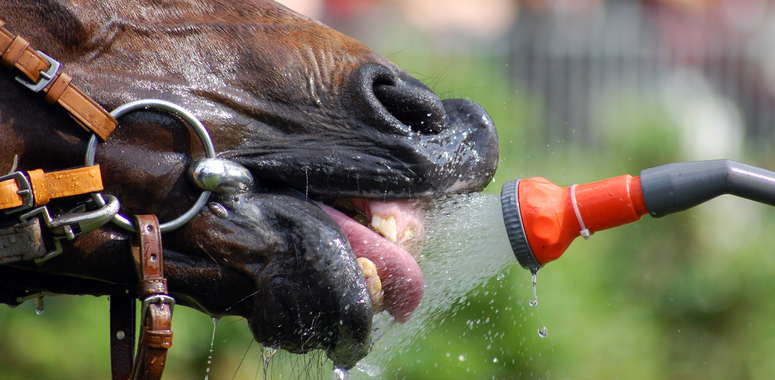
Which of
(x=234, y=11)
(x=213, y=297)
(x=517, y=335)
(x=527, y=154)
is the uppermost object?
(x=234, y=11)

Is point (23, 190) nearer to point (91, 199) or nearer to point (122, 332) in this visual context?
point (91, 199)

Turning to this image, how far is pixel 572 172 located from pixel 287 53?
321 centimetres

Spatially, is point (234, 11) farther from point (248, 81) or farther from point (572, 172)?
point (572, 172)

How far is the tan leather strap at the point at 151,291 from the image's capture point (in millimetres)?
1487

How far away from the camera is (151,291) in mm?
1497

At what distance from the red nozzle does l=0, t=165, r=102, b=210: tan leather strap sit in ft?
2.89

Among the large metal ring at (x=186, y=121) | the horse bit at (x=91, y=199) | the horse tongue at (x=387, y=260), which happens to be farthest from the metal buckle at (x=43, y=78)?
the horse tongue at (x=387, y=260)

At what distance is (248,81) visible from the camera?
5.26 ft

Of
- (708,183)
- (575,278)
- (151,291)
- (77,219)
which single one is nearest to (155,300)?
(151,291)

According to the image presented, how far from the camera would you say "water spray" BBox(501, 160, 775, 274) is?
146 centimetres

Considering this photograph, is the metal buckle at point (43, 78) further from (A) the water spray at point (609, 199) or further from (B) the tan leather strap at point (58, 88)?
(A) the water spray at point (609, 199)

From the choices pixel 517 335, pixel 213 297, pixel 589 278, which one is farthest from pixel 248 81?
pixel 589 278

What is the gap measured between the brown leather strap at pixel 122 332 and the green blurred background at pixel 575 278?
1404mm

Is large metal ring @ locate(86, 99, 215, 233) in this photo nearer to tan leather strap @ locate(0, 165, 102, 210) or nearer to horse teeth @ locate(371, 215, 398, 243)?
tan leather strap @ locate(0, 165, 102, 210)
